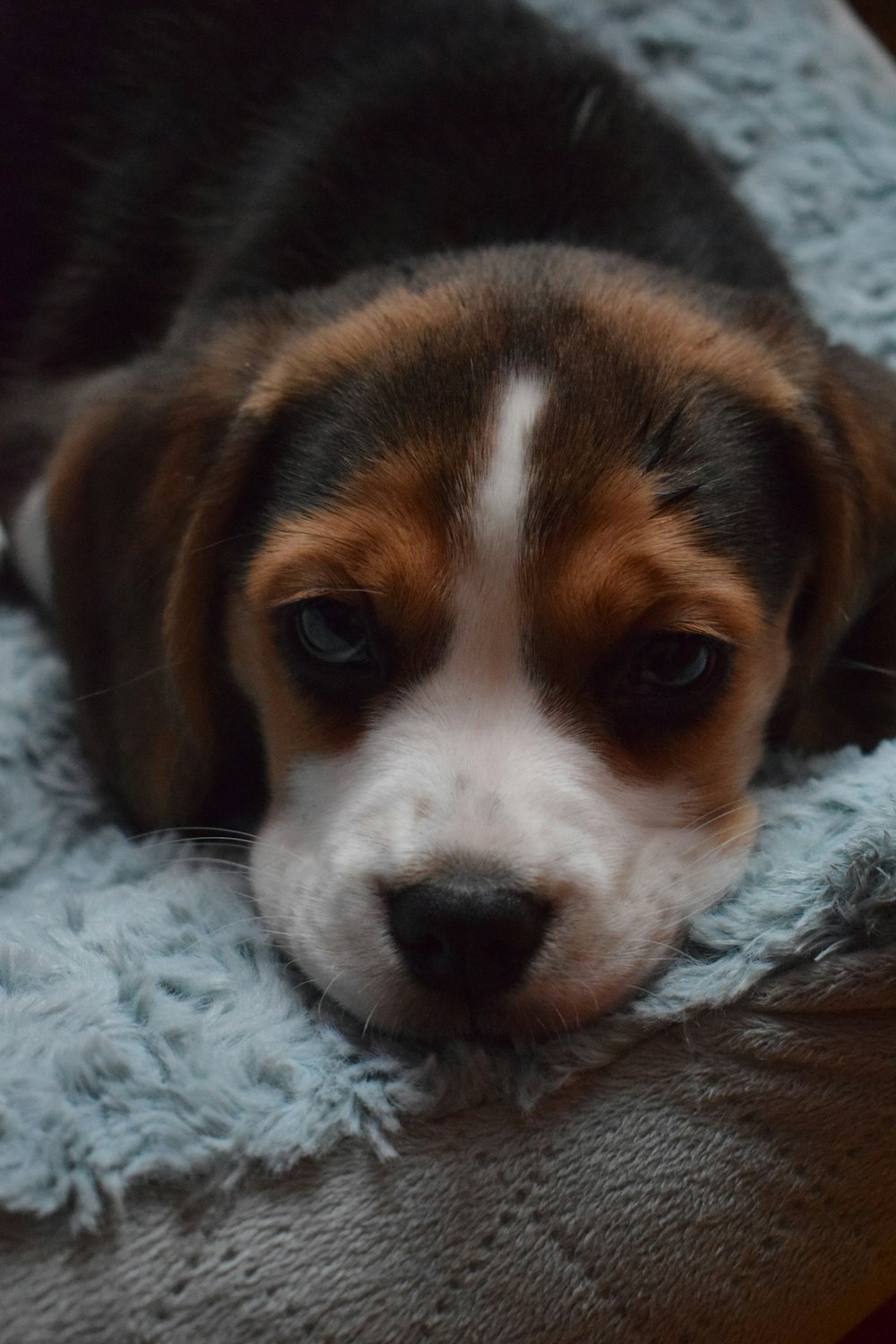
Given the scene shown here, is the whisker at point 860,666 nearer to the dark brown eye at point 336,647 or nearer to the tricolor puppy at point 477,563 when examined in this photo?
the tricolor puppy at point 477,563

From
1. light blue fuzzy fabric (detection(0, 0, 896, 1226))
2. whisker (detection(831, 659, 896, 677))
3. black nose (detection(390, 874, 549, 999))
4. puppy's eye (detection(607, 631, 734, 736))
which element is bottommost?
light blue fuzzy fabric (detection(0, 0, 896, 1226))

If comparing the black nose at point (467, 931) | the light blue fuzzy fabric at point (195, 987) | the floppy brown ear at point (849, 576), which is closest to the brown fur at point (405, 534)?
the floppy brown ear at point (849, 576)

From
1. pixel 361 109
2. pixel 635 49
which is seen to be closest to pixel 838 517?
pixel 361 109

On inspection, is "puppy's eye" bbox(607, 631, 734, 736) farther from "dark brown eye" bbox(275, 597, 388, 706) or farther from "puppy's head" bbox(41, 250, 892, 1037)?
"dark brown eye" bbox(275, 597, 388, 706)

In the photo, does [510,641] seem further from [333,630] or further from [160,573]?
[160,573]

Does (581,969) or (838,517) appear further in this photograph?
(838,517)

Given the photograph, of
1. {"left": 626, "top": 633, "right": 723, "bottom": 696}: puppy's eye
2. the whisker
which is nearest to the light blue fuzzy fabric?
the whisker

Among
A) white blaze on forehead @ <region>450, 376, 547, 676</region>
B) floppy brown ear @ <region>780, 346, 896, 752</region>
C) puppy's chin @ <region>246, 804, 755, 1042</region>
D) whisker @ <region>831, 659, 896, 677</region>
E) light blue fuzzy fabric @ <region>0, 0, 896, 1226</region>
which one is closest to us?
light blue fuzzy fabric @ <region>0, 0, 896, 1226</region>

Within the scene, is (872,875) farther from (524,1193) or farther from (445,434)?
(445,434)
